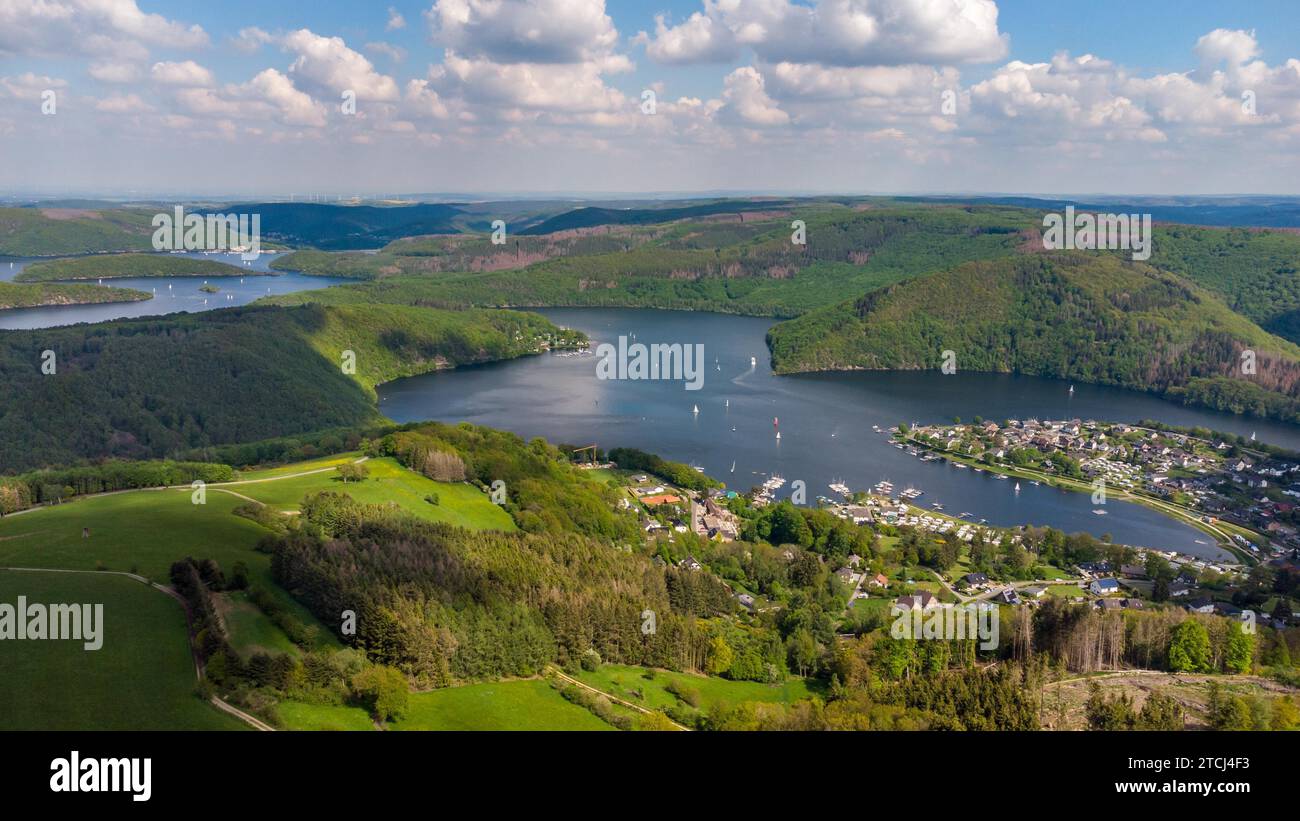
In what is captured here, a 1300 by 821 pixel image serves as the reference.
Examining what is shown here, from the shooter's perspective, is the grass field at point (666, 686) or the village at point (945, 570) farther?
the village at point (945, 570)

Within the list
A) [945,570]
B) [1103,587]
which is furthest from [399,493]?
[1103,587]

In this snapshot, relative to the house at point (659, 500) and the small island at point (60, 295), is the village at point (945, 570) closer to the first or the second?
the house at point (659, 500)

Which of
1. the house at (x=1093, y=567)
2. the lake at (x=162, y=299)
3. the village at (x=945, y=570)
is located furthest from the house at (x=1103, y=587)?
the lake at (x=162, y=299)

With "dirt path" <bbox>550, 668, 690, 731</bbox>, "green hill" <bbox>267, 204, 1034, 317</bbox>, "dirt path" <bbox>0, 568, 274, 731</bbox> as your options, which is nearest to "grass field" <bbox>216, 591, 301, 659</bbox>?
"dirt path" <bbox>0, 568, 274, 731</bbox>

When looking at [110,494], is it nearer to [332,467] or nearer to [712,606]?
[332,467]

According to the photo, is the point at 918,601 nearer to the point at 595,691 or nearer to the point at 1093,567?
the point at 1093,567

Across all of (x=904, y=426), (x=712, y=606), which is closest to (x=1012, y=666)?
(x=712, y=606)

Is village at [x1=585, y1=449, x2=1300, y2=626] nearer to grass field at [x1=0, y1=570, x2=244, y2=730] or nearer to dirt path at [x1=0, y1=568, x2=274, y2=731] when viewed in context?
dirt path at [x1=0, y1=568, x2=274, y2=731]
